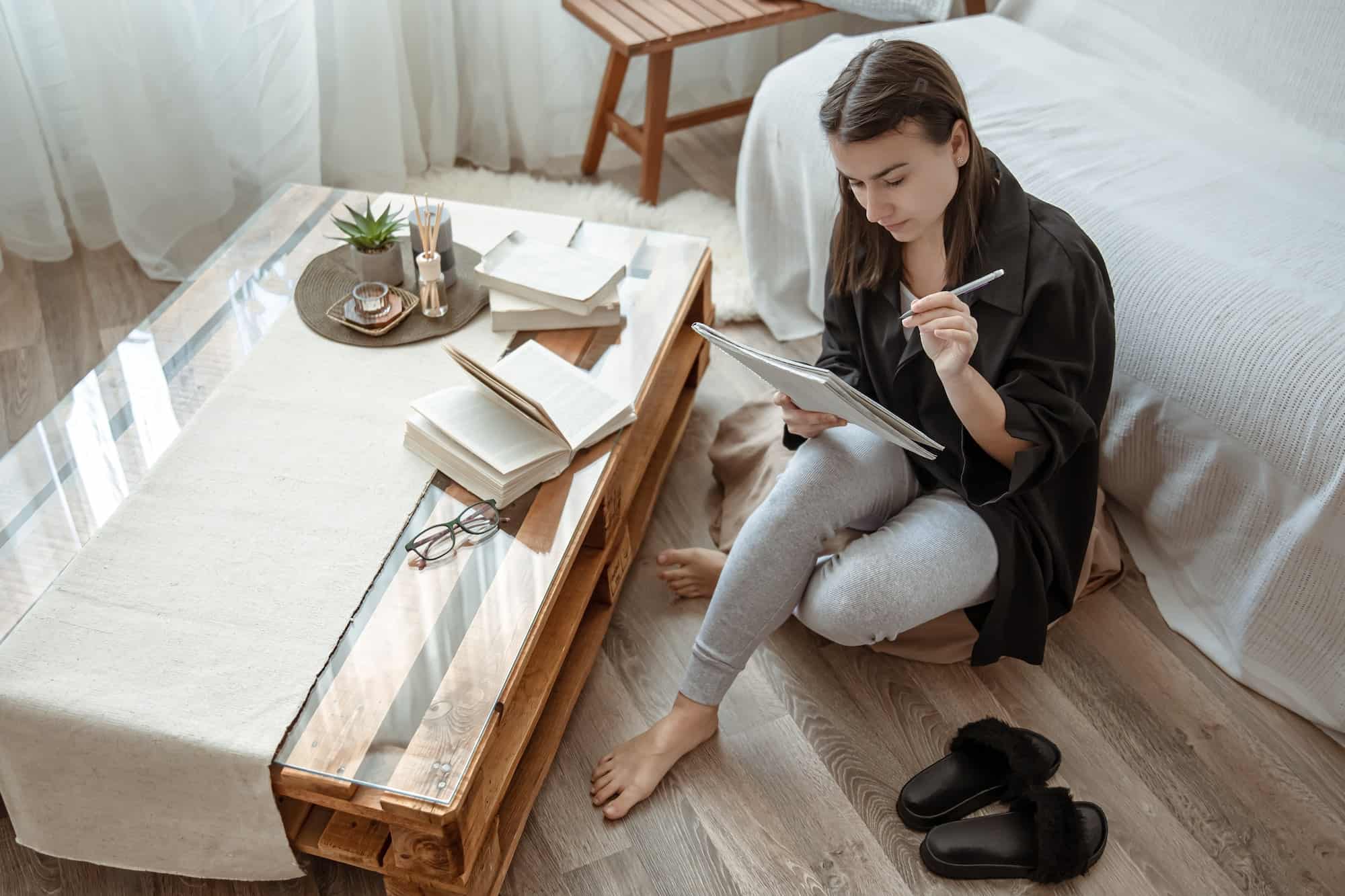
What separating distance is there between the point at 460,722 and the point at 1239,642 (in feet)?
3.76

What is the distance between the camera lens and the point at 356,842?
50.1 inches

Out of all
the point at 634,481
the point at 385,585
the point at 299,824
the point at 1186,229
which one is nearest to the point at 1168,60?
the point at 1186,229

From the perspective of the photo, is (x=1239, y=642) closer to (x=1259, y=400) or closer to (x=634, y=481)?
(x=1259, y=400)

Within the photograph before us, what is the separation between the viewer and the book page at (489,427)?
1.49 meters

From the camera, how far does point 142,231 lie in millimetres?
2463

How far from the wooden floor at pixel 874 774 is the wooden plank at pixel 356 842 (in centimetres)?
15

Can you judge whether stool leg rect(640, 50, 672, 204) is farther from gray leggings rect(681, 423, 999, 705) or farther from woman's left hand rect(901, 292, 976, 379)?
woman's left hand rect(901, 292, 976, 379)

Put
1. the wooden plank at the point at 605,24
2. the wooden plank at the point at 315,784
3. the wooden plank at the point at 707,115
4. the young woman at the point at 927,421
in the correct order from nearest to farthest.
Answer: the wooden plank at the point at 315,784, the young woman at the point at 927,421, the wooden plank at the point at 605,24, the wooden plank at the point at 707,115

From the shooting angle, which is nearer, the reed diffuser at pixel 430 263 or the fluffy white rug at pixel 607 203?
the reed diffuser at pixel 430 263

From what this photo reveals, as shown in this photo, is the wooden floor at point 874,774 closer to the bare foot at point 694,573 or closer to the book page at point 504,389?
the bare foot at point 694,573

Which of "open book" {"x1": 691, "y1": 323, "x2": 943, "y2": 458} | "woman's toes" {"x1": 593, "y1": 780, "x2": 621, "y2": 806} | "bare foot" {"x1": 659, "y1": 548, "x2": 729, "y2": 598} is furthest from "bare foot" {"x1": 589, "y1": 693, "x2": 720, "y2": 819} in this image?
"open book" {"x1": 691, "y1": 323, "x2": 943, "y2": 458}

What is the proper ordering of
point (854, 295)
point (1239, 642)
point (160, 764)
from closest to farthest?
point (160, 764)
point (854, 295)
point (1239, 642)

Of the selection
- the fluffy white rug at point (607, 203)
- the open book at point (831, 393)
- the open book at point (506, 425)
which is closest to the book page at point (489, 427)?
the open book at point (506, 425)

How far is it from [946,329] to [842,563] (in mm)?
382
